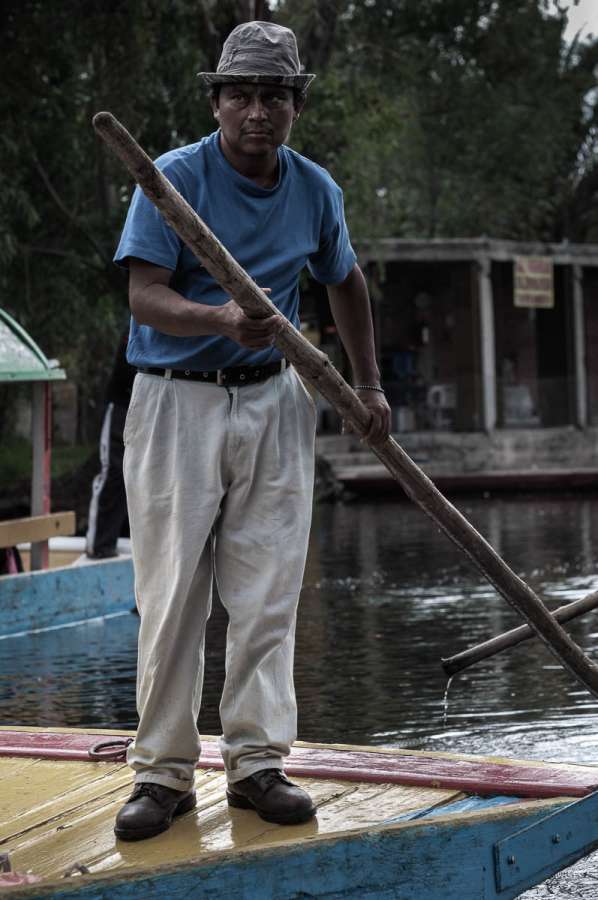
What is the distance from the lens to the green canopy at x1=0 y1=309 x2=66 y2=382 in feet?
34.5

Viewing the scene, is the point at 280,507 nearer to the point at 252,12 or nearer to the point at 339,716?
the point at 339,716

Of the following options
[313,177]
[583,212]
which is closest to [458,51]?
[583,212]

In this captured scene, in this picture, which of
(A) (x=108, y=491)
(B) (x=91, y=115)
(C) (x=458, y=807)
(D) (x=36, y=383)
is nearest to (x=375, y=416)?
(C) (x=458, y=807)

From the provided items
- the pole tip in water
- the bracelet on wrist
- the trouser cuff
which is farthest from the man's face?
the trouser cuff

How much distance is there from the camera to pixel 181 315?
375cm

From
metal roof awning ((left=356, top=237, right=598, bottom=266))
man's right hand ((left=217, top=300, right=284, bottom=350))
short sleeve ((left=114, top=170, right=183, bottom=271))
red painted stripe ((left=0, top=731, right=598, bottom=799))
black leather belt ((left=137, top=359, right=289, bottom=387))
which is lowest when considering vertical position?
red painted stripe ((left=0, top=731, right=598, bottom=799))

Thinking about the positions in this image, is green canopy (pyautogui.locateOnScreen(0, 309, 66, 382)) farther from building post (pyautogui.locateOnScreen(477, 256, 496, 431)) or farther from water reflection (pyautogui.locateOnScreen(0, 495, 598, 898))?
building post (pyautogui.locateOnScreen(477, 256, 496, 431))

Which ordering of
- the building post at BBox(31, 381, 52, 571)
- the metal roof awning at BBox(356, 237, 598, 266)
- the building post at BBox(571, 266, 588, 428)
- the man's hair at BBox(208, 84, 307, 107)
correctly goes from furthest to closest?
the building post at BBox(571, 266, 588, 428) < the metal roof awning at BBox(356, 237, 598, 266) < the building post at BBox(31, 381, 52, 571) < the man's hair at BBox(208, 84, 307, 107)

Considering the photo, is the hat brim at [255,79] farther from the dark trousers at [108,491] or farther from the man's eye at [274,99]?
the dark trousers at [108,491]

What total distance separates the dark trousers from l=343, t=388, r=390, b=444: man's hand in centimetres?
626

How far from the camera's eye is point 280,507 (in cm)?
409

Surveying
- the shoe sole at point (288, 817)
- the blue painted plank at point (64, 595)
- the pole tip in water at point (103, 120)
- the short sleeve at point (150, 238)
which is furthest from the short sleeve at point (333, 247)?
the blue painted plank at point (64, 595)

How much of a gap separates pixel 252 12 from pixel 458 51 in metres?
17.5

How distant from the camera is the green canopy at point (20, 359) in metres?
10.5
